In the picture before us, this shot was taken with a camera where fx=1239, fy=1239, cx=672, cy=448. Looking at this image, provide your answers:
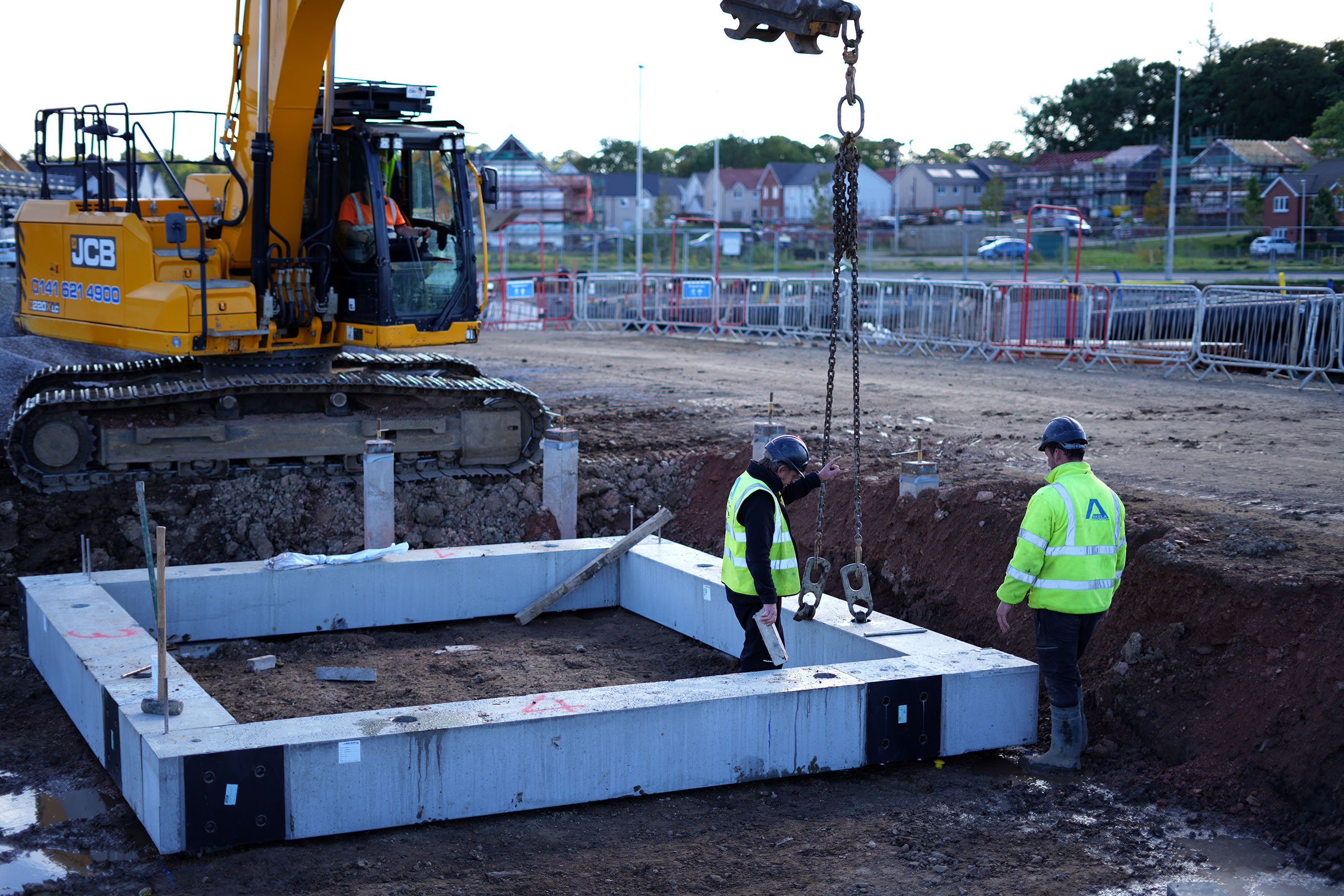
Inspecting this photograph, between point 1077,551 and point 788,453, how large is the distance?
5.46 feet

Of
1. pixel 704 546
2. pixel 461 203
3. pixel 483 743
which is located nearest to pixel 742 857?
pixel 483 743

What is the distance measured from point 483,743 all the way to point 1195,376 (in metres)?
16.3

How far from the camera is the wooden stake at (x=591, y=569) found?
1004 centimetres

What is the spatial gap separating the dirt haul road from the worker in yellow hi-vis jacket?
28.6 inches

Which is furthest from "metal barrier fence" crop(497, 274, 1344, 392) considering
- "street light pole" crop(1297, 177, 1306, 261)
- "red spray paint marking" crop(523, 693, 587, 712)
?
"street light pole" crop(1297, 177, 1306, 261)

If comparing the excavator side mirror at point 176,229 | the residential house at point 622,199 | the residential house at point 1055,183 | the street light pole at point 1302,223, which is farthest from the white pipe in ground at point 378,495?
the residential house at point 622,199

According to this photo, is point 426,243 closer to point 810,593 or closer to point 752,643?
point 810,593

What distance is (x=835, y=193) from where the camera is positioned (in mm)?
7250

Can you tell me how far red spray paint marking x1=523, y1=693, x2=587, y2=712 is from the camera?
6266mm

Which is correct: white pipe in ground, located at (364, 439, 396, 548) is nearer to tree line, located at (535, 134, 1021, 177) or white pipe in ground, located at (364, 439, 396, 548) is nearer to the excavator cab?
the excavator cab

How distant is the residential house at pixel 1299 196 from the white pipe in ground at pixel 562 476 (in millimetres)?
30143

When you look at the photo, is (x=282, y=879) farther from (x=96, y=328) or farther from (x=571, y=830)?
(x=96, y=328)

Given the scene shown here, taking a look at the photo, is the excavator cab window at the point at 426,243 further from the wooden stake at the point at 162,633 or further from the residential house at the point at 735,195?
the residential house at the point at 735,195

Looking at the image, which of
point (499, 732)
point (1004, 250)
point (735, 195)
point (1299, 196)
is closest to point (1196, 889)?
point (499, 732)
